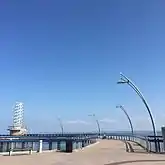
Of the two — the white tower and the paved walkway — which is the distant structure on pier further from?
the paved walkway

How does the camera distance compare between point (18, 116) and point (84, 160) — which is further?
point (18, 116)

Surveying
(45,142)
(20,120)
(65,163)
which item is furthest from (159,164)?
(20,120)

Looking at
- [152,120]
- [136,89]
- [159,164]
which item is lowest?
[159,164]

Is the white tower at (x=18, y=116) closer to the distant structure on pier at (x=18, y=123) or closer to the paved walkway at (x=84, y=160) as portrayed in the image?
the distant structure on pier at (x=18, y=123)

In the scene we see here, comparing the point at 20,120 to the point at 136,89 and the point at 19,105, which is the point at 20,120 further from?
the point at 136,89

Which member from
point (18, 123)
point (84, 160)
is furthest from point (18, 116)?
point (84, 160)

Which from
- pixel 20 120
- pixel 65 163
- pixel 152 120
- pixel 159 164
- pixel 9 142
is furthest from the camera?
pixel 20 120

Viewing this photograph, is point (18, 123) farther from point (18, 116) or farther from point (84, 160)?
point (84, 160)

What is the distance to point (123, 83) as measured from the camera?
31.3 meters

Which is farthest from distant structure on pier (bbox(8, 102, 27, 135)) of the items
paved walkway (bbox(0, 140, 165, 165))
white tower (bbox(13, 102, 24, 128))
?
Answer: paved walkway (bbox(0, 140, 165, 165))

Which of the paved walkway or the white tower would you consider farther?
the white tower

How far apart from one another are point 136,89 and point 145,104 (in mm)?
1950

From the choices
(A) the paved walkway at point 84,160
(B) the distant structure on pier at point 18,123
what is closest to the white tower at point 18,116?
(B) the distant structure on pier at point 18,123

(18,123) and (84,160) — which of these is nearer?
(84,160)
